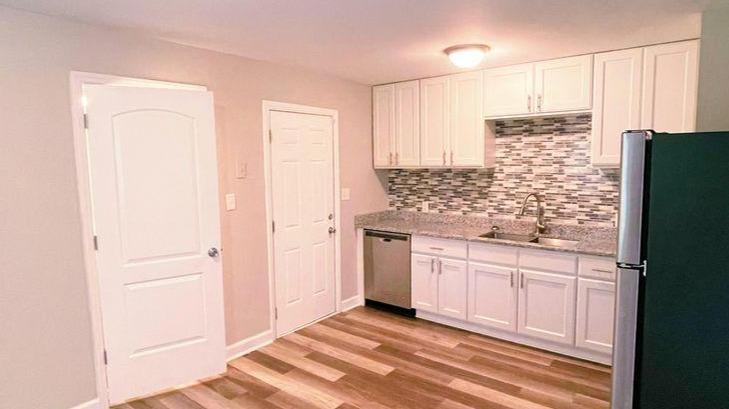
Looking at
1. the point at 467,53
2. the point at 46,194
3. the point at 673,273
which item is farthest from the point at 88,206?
the point at 673,273

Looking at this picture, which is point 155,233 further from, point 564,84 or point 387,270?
point 564,84

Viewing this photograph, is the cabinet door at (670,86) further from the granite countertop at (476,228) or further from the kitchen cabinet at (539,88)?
the granite countertop at (476,228)

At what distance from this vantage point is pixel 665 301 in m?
1.49

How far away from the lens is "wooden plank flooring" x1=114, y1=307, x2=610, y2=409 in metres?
2.68

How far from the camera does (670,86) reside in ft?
9.48

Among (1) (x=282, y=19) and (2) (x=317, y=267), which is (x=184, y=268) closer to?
(2) (x=317, y=267)

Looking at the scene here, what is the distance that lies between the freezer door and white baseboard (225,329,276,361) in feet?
8.62

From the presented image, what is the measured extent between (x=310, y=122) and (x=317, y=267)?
1385 mm

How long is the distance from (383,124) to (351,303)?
1.94 metres

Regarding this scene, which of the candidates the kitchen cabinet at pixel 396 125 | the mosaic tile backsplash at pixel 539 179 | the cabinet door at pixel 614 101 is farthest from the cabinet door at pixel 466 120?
the cabinet door at pixel 614 101

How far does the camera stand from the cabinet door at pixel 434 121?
13.1 ft

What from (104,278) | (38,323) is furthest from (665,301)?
(38,323)

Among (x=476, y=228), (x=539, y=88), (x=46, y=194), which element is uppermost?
(x=539, y=88)

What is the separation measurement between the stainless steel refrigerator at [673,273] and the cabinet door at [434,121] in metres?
2.52
